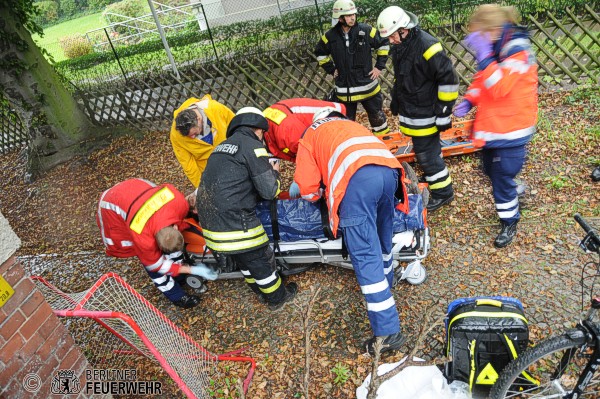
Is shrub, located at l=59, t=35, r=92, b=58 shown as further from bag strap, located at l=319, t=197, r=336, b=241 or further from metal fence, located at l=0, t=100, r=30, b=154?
bag strap, located at l=319, t=197, r=336, b=241

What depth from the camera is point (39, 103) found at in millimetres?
7625

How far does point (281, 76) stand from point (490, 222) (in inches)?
175

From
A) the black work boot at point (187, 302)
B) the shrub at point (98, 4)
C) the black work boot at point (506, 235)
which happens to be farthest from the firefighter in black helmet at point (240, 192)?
the shrub at point (98, 4)

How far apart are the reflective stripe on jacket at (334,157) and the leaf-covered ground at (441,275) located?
37.2 inches

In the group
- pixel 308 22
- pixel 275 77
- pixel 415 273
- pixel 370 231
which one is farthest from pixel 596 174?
pixel 308 22

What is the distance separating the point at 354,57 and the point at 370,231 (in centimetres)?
307

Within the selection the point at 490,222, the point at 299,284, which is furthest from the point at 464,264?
the point at 299,284

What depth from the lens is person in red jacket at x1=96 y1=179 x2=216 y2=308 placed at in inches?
144

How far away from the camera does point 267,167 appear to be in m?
3.53

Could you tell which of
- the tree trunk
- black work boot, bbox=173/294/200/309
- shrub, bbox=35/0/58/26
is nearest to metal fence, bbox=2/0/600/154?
the tree trunk

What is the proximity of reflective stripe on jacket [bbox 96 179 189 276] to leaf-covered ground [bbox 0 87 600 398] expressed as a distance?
31.1 inches

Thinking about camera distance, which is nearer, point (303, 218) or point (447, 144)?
point (303, 218)

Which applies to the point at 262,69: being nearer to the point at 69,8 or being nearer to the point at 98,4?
the point at 98,4

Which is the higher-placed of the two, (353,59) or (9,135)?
(353,59)
